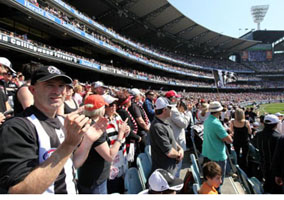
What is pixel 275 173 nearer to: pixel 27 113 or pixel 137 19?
pixel 27 113

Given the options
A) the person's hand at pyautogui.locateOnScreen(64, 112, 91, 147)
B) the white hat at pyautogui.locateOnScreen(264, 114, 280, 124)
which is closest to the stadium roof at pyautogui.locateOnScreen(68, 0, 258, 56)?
the white hat at pyautogui.locateOnScreen(264, 114, 280, 124)

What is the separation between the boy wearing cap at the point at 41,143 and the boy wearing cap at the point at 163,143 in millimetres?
1726

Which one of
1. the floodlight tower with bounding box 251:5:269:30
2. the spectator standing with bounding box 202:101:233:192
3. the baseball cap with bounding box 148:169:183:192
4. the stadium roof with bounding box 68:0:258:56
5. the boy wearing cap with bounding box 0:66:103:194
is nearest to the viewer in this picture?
the boy wearing cap with bounding box 0:66:103:194

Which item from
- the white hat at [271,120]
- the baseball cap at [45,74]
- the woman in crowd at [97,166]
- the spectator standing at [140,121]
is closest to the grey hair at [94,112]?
the woman in crowd at [97,166]

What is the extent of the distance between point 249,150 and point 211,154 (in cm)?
217

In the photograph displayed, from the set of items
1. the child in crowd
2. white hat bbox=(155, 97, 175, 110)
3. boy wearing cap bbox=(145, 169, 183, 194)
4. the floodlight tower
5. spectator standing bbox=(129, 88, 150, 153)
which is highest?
the floodlight tower

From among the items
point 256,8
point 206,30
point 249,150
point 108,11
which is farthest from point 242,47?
point 249,150

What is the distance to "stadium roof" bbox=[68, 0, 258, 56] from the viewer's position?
31.2 m

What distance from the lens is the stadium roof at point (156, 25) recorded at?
3116 centimetres

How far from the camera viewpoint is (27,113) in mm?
1501

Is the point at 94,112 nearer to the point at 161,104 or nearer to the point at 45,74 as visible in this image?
the point at 45,74

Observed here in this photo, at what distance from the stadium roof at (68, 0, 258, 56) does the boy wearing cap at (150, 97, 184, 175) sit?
28361 mm

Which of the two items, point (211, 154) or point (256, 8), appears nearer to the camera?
point (211, 154)

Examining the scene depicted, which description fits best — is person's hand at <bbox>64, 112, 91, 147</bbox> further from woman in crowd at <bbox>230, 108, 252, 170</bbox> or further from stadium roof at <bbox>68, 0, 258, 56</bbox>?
stadium roof at <bbox>68, 0, 258, 56</bbox>
